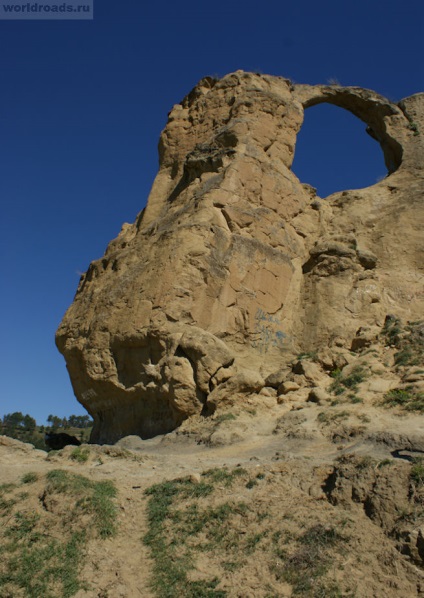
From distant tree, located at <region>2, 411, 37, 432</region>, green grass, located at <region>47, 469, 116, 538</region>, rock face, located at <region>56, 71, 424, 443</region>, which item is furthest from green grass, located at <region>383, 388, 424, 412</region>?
distant tree, located at <region>2, 411, 37, 432</region>

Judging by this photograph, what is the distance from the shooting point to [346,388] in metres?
12.3

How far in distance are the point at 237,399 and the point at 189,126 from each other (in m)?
11.9

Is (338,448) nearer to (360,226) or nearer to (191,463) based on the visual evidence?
(191,463)

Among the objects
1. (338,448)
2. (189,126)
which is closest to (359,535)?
(338,448)

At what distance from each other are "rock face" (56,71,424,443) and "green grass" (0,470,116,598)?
429 cm

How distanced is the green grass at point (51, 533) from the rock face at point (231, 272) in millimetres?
4290

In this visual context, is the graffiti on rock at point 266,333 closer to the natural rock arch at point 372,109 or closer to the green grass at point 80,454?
the green grass at point 80,454

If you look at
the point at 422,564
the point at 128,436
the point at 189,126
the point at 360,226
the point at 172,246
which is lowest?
the point at 422,564

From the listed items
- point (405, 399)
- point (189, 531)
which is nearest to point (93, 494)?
point (189, 531)

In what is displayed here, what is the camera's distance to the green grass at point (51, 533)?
6871 millimetres

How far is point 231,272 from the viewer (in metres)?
14.6

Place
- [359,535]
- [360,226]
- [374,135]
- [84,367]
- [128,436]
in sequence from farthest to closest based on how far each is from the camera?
[374,135] → [360,226] → [84,367] → [128,436] → [359,535]

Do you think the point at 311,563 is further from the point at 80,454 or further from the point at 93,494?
the point at 80,454

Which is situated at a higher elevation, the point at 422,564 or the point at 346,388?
the point at 346,388
